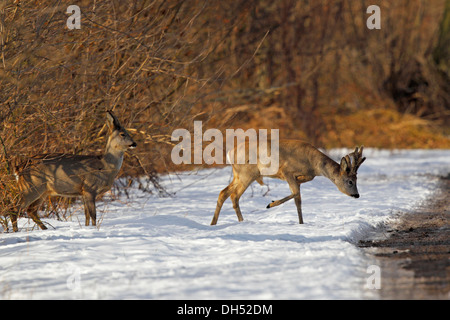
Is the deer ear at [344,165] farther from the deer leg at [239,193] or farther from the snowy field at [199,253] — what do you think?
the deer leg at [239,193]

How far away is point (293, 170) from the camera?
12062mm

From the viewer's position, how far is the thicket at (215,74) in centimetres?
1109

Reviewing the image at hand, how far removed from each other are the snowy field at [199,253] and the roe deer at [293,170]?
421 millimetres

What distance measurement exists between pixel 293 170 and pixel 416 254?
11.4 ft

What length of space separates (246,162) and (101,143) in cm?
335

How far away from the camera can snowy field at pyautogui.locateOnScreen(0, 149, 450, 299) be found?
23.2 feet

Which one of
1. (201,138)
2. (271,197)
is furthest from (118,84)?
(271,197)

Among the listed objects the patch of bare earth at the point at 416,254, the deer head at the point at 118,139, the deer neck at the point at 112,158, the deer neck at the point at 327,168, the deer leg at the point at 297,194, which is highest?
the deer head at the point at 118,139

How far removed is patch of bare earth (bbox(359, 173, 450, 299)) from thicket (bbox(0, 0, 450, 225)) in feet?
13.5

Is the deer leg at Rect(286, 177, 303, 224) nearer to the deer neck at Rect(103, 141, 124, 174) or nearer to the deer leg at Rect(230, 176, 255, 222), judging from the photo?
the deer leg at Rect(230, 176, 255, 222)

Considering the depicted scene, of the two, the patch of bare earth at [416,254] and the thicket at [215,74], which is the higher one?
the thicket at [215,74]

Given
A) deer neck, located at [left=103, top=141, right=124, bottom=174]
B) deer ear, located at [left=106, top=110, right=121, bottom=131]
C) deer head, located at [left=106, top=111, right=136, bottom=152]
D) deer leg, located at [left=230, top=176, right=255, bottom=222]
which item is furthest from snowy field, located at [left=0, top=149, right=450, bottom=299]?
deer ear, located at [left=106, top=110, right=121, bottom=131]

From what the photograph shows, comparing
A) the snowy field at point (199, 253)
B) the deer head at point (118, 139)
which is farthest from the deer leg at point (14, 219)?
the deer head at point (118, 139)
